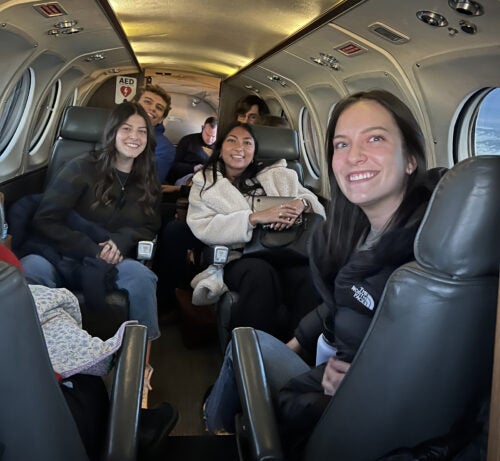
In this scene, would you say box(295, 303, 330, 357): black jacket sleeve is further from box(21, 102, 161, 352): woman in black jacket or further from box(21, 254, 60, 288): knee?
box(21, 254, 60, 288): knee

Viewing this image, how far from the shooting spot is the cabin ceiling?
398 cm

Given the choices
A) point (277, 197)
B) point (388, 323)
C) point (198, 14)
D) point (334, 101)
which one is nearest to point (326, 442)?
point (388, 323)

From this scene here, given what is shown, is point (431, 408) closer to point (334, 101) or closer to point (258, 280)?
point (258, 280)

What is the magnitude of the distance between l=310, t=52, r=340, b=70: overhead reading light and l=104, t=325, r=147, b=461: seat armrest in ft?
10.9

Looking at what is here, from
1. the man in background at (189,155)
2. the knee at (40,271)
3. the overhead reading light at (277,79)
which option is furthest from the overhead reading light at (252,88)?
the knee at (40,271)

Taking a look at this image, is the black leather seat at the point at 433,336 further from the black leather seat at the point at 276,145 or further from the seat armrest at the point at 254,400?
the black leather seat at the point at 276,145

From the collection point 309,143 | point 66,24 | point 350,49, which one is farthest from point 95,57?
point 350,49

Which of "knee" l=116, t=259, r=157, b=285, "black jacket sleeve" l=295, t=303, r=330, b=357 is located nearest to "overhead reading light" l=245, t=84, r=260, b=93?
"knee" l=116, t=259, r=157, b=285

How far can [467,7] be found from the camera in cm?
252

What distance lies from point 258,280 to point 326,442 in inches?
73.2

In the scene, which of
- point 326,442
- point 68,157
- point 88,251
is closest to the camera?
point 326,442

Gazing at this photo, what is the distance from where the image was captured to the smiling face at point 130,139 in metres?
3.36

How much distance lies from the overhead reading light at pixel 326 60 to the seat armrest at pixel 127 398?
333cm

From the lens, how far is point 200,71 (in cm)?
938
